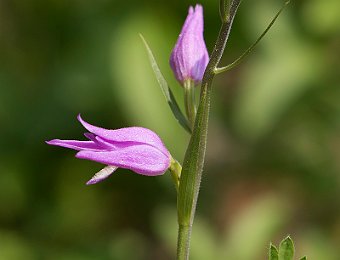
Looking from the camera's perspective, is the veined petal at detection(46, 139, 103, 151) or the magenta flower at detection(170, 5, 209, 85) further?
the magenta flower at detection(170, 5, 209, 85)

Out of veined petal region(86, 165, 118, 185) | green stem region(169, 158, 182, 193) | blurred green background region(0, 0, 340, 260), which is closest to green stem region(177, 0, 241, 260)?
green stem region(169, 158, 182, 193)

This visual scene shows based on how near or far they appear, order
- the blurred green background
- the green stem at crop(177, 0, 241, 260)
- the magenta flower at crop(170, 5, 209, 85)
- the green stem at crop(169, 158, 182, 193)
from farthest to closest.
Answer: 1. the blurred green background
2. the magenta flower at crop(170, 5, 209, 85)
3. the green stem at crop(169, 158, 182, 193)
4. the green stem at crop(177, 0, 241, 260)

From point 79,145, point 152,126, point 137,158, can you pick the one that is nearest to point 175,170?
point 137,158

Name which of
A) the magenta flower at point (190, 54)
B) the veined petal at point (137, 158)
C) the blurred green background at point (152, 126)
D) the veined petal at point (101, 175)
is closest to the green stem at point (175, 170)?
the veined petal at point (137, 158)

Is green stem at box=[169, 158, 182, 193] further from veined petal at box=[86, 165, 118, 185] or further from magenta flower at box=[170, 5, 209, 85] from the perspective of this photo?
magenta flower at box=[170, 5, 209, 85]

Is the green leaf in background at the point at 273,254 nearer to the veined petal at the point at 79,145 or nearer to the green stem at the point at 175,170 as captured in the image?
the green stem at the point at 175,170

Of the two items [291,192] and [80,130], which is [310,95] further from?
[80,130]

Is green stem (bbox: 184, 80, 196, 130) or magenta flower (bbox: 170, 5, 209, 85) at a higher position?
magenta flower (bbox: 170, 5, 209, 85)

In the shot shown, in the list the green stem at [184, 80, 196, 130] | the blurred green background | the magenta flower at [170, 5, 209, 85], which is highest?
the magenta flower at [170, 5, 209, 85]
